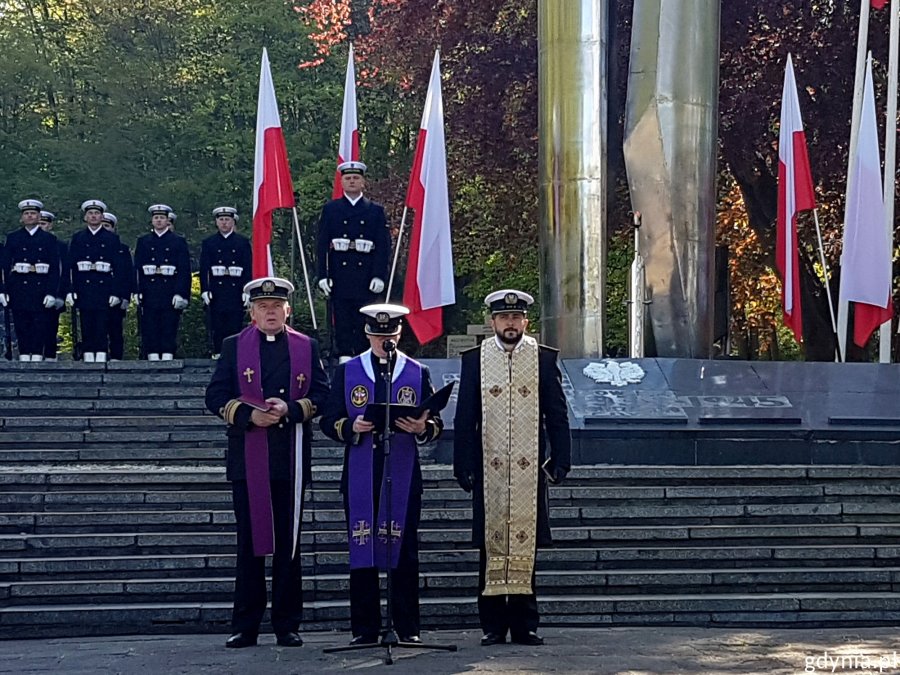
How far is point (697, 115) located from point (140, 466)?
5.82m

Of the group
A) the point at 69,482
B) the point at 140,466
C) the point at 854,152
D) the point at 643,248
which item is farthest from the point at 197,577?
the point at 854,152

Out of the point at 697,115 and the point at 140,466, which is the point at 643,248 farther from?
the point at 140,466

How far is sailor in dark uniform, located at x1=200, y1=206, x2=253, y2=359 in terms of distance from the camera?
14242mm

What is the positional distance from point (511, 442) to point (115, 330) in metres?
7.99

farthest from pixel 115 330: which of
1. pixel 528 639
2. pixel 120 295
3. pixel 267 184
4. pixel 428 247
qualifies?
pixel 528 639

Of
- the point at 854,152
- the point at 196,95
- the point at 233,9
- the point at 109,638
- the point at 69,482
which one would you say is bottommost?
the point at 109,638

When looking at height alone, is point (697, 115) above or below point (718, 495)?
above

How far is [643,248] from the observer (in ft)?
42.4

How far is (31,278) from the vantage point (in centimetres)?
1415

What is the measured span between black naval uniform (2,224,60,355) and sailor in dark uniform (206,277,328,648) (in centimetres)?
726

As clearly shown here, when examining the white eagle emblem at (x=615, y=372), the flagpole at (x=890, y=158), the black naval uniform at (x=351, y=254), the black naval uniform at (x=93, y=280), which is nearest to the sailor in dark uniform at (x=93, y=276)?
the black naval uniform at (x=93, y=280)

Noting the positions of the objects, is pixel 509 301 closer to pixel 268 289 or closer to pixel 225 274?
pixel 268 289

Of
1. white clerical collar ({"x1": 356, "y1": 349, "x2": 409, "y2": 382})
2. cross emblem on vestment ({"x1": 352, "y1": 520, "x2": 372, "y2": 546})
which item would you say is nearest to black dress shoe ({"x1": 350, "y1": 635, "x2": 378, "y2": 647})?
cross emblem on vestment ({"x1": 352, "y1": 520, "x2": 372, "y2": 546})

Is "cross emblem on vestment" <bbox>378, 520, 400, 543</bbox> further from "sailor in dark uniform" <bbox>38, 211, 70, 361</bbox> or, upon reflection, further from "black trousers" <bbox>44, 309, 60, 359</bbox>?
"black trousers" <bbox>44, 309, 60, 359</bbox>
